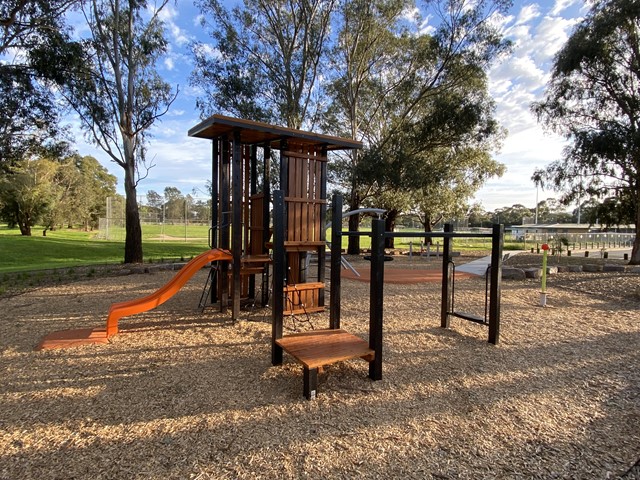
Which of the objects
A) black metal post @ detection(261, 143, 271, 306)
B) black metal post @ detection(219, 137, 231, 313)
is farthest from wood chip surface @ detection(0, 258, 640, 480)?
black metal post @ detection(261, 143, 271, 306)

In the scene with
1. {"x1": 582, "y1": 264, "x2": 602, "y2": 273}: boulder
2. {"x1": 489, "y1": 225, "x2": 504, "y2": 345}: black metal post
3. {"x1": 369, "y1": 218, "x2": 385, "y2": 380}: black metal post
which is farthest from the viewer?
{"x1": 582, "y1": 264, "x2": 602, "y2": 273}: boulder

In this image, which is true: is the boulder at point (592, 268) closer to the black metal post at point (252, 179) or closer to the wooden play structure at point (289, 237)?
the wooden play structure at point (289, 237)

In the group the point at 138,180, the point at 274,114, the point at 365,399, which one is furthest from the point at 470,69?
the point at 365,399

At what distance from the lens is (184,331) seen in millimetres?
4879

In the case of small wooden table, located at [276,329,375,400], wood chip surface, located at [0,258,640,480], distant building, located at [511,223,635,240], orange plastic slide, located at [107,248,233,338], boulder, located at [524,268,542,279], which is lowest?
wood chip surface, located at [0,258,640,480]

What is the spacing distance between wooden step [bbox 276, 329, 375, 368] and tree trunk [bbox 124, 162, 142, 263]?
33.7 feet

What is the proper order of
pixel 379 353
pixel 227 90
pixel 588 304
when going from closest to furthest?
pixel 379 353
pixel 588 304
pixel 227 90

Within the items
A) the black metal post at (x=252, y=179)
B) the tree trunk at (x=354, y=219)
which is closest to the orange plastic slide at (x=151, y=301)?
the black metal post at (x=252, y=179)

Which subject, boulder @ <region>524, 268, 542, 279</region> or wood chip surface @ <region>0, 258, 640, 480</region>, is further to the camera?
boulder @ <region>524, 268, 542, 279</region>

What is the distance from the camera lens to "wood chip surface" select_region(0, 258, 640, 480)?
2.20m

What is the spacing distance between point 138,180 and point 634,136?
1546 cm

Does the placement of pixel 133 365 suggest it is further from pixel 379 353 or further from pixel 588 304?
pixel 588 304

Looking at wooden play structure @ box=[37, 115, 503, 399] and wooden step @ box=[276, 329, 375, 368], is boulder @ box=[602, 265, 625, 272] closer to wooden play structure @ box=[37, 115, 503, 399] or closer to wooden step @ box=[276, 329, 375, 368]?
wooden play structure @ box=[37, 115, 503, 399]

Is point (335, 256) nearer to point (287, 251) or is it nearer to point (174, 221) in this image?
point (287, 251)
